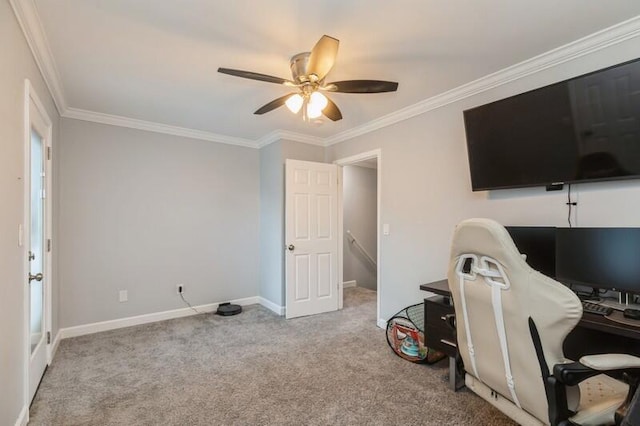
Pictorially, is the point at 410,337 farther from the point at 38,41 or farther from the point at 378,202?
the point at 38,41

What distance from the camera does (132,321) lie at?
3.67 m

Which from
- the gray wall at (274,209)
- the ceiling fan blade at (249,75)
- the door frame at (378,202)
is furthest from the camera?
the gray wall at (274,209)

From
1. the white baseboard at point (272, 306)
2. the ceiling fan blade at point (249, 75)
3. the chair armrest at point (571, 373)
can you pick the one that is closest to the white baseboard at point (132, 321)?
the white baseboard at point (272, 306)

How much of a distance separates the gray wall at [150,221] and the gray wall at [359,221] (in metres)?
1.80

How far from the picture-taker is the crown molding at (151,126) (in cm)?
338

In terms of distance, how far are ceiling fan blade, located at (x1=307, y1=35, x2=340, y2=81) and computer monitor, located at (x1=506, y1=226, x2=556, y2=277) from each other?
170 cm

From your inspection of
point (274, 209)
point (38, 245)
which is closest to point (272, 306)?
point (274, 209)

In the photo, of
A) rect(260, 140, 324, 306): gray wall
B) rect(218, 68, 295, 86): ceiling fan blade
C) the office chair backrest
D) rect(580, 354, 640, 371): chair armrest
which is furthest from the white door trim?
rect(580, 354, 640, 371): chair armrest

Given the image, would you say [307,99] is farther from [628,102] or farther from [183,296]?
[183,296]

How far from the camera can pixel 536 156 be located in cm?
216

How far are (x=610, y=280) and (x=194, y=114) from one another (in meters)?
3.71

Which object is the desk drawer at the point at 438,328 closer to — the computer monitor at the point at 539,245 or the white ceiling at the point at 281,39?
the computer monitor at the point at 539,245

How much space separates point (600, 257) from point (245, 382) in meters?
2.46

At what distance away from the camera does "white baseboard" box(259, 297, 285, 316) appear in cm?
405
